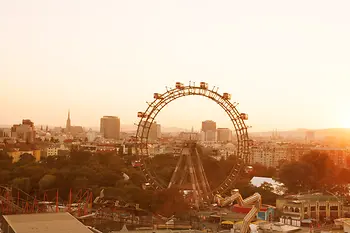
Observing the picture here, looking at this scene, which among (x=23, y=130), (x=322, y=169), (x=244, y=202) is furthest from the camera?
(x=23, y=130)

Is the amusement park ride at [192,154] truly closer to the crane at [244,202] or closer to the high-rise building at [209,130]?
the crane at [244,202]

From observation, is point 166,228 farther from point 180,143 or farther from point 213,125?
point 213,125

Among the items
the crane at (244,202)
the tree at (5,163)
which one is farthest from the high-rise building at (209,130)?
the crane at (244,202)

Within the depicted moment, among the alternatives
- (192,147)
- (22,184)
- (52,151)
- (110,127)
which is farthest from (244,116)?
(110,127)

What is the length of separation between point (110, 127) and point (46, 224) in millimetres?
127741

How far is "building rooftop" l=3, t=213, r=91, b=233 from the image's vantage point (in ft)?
55.7

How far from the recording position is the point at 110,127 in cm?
14488

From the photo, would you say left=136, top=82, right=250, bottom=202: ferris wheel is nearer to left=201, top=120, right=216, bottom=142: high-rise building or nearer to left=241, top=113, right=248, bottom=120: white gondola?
left=241, top=113, right=248, bottom=120: white gondola

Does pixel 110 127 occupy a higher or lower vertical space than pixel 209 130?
higher

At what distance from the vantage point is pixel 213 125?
72.2m

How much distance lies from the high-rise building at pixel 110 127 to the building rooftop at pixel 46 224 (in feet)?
392

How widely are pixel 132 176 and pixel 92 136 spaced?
10186 centimetres

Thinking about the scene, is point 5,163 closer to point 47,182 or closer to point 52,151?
point 47,182

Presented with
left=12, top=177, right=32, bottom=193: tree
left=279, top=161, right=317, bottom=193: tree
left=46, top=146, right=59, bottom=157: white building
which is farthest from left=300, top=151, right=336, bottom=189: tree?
left=46, top=146, right=59, bottom=157: white building
